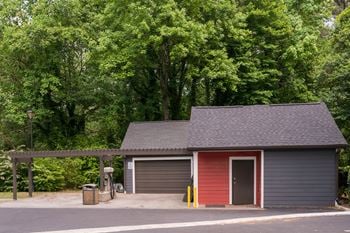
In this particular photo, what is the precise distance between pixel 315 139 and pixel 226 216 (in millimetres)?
4734

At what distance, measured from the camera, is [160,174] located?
21469mm

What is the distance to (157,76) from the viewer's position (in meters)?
28.2

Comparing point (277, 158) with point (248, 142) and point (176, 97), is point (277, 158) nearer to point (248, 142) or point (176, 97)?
point (248, 142)

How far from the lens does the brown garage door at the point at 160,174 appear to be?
21.4 metres

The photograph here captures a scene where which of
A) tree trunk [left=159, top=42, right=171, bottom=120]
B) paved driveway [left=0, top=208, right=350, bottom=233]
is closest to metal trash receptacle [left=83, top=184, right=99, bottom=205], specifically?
paved driveway [left=0, top=208, right=350, bottom=233]

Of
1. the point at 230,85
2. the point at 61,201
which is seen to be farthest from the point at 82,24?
the point at 61,201

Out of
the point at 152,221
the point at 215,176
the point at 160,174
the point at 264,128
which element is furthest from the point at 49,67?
the point at 152,221

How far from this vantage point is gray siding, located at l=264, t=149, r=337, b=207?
15.1 m

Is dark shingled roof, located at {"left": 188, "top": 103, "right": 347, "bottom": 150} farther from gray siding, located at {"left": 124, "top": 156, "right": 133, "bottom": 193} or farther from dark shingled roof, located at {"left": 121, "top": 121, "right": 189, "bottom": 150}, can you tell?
gray siding, located at {"left": 124, "top": 156, "right": 133, "bottom": 193}

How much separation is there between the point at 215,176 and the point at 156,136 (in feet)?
22.4

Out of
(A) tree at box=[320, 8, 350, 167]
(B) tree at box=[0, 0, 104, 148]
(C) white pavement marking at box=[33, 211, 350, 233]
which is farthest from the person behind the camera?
(B) tree at box=[0, 0, 104, 148]

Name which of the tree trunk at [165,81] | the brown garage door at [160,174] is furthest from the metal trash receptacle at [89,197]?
the tree trunk at [165,81]

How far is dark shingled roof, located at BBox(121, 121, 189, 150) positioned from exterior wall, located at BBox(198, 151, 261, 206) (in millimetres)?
4450

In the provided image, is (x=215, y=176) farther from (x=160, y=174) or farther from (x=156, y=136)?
(x=156, y=136)
